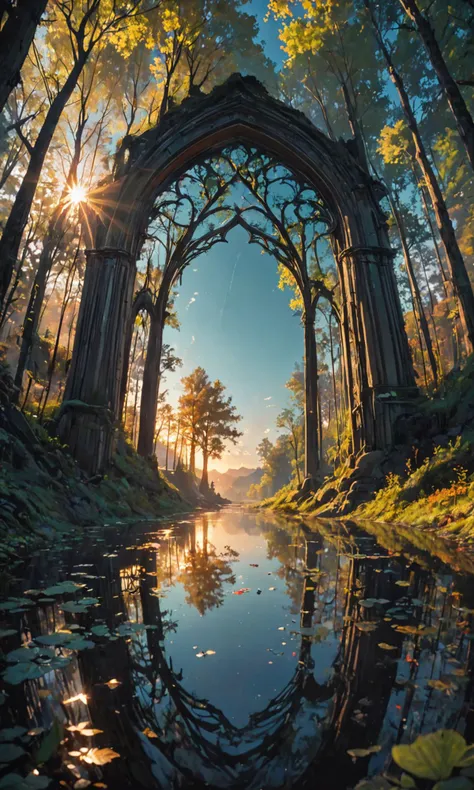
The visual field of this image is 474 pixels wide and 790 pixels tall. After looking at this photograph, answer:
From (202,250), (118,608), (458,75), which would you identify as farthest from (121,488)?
(458,75)

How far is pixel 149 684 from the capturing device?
144 centimetres

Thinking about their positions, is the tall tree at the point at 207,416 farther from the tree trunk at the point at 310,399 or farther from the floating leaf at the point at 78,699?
the floating leaf at the point at 78,699

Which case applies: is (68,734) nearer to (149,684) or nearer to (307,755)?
(149,684)

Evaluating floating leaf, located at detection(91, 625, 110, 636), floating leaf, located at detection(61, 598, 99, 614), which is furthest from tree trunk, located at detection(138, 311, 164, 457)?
floating leaf, located at detection(91, 625, 110, 636)

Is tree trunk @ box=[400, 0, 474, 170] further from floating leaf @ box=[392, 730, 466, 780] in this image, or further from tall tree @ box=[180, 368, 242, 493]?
tall tree @ box=[180, 368, 242, 493]

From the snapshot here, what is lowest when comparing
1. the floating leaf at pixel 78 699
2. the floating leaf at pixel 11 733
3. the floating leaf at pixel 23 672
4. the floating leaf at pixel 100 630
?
the floating leaf at pixel 78 699

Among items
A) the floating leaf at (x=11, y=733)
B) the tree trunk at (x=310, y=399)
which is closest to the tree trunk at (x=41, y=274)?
the floating leaf at (x=11, y=733)

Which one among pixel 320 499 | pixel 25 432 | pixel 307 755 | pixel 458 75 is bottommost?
pixel 307 755

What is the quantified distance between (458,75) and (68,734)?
29060mm

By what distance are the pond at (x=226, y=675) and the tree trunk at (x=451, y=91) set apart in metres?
7.89

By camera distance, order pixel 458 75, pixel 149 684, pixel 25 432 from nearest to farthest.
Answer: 1. pixel 149 684
2. pixel 25 432
3. pixel 458 75

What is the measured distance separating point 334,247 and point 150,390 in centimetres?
844

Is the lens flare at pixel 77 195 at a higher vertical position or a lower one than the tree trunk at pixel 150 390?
higher

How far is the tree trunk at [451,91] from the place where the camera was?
7.16 metres
